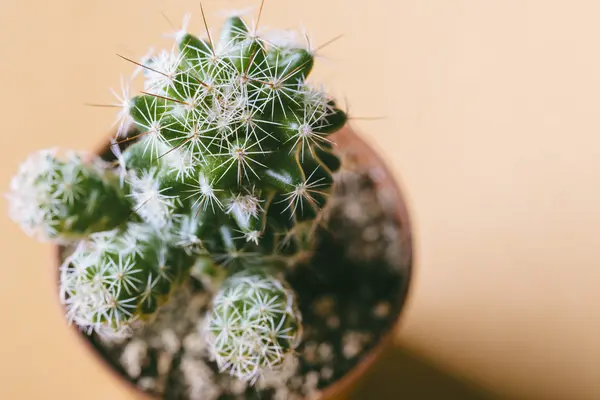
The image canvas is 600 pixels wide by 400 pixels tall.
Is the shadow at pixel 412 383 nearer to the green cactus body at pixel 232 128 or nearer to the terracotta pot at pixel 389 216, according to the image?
the terracotta pot at pixel 389 216

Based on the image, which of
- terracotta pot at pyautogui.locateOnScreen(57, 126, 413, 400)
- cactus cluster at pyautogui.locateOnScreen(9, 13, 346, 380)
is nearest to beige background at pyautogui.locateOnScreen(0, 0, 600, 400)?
terracotta pot at pyautogui.locateOnScreen(57, 126, 413, 400)

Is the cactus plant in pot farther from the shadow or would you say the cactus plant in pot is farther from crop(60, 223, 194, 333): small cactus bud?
the shadow

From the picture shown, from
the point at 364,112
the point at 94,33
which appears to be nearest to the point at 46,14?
the point at 94,33

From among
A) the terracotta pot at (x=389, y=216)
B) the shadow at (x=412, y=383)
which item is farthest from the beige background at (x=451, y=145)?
the terracotta pot at (x=389, y=216)

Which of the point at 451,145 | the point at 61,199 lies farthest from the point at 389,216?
the point at 61,199

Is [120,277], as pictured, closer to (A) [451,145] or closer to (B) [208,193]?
(B) [208,193]

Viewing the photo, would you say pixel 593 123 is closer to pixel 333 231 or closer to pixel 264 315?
pixel 333 231
